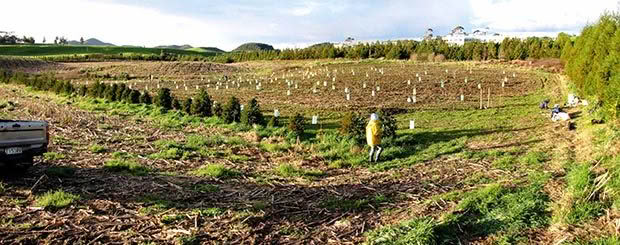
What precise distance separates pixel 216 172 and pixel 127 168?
1979 mm

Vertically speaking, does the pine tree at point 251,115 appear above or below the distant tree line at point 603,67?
below

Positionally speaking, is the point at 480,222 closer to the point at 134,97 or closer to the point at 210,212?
the point at 210,212

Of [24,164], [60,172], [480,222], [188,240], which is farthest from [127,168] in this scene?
[480,222]

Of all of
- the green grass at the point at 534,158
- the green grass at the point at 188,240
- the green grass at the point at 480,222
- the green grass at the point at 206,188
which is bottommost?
the green grass at the point at 188,240

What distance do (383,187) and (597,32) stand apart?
56.9 feet

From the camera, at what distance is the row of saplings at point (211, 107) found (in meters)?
13.4

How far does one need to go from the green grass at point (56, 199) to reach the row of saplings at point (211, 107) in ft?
24.5

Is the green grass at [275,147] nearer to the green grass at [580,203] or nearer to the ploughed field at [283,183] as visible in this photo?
the ploughed field at [283,183]

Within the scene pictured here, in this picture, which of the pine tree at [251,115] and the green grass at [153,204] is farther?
the pine tree at [251,115]

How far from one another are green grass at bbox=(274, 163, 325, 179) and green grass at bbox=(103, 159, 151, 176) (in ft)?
9.28

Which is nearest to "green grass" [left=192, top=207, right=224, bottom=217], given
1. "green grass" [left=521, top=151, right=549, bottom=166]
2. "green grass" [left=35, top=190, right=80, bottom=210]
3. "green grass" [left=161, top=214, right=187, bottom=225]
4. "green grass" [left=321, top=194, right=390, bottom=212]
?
"green grass" [left=161, top=214, right=187, bottom=225]

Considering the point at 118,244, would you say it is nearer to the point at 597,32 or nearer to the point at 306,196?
the point at 306,196

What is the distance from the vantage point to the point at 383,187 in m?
8.93

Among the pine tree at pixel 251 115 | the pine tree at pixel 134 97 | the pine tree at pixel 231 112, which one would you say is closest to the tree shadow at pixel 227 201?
the pine tree at pixel 251 115
